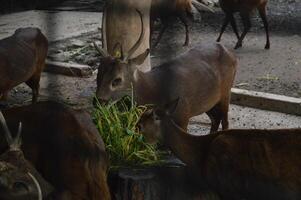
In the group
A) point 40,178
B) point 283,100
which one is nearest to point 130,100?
point 40,178

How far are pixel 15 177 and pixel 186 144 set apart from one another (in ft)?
3.26

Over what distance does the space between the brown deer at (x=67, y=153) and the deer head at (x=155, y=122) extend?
1.23ft

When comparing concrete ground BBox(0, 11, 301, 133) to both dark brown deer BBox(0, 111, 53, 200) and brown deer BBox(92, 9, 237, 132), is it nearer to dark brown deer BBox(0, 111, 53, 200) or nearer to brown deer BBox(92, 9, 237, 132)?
brown deer BBox(92, 9, 237, 132)

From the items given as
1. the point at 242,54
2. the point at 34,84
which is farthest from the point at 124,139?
the point at 242,54

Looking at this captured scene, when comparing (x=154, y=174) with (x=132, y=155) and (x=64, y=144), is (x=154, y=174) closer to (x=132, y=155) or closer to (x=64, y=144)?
(x=132, y=155)

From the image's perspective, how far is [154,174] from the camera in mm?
3143

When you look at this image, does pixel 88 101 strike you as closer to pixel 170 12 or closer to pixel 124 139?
pixel 124 139

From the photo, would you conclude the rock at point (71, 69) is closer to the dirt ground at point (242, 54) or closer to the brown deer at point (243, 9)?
the dirt ground at point (242, 54)

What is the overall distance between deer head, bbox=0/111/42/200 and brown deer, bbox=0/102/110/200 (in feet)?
0.75

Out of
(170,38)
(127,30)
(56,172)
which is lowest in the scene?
(170,38)

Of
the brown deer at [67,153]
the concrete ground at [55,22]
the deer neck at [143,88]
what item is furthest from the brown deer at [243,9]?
the brown deer at [67,153]

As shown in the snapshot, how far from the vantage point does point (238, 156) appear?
3.12m

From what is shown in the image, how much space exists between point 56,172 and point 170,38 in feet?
18.9

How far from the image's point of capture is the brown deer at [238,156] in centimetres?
294
